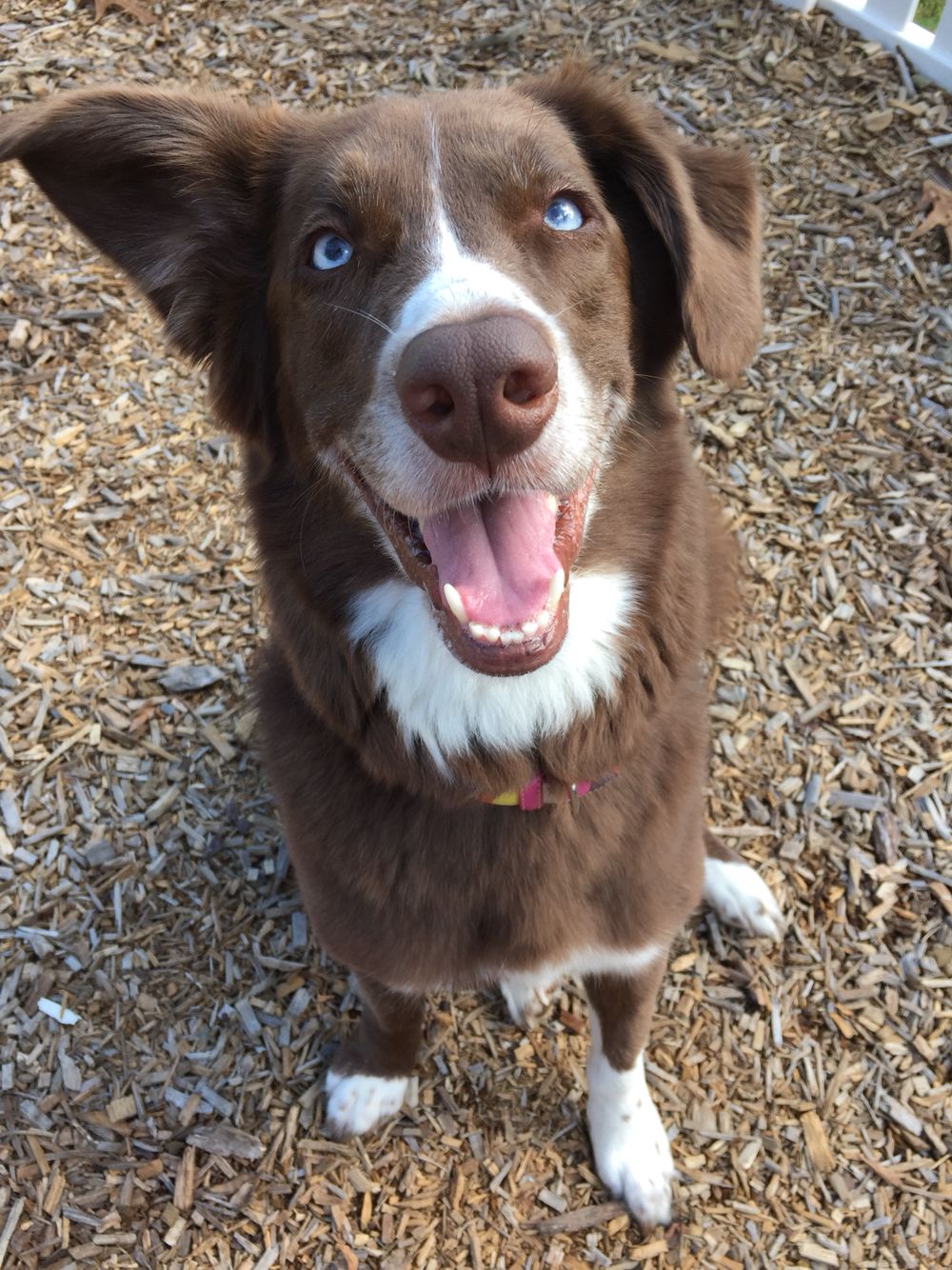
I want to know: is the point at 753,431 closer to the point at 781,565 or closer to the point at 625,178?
the point at 781,565

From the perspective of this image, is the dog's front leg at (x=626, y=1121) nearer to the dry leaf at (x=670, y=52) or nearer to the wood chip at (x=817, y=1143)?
the wood chip at (x=817, y=1143)

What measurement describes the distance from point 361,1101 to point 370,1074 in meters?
0.08

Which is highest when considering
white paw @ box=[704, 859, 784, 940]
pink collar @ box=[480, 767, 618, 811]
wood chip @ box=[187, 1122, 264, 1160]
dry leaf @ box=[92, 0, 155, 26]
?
dry leaf @ box=[92, 0, 155, 26]

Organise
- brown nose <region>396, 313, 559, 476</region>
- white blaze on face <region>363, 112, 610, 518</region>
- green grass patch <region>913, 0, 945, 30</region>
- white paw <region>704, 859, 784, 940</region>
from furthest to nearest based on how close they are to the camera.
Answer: green grass patch <region>913, 0, 945, 30</region>, white paw <region>704, 859, 784, 940</region>, white blaze on face <region>363, 112, 610, 518</region>, brown nose <region>396, 313, 559, 476</region>

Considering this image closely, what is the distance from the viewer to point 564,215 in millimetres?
1974

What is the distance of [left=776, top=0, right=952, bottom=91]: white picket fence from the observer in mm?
4324

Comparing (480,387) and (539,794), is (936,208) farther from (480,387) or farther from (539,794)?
(480,387)

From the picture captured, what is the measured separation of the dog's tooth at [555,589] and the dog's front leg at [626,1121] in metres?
1.09

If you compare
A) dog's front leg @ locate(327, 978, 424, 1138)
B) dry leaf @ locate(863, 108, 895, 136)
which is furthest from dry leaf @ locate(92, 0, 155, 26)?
dog's front leg @ locate(327, 978, 424, 1138)

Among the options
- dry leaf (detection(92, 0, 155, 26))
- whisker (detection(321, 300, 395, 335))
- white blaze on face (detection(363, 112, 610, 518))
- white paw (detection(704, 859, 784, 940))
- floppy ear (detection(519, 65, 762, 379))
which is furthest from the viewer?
dry leaf (detection(92, 0, 155, 26))

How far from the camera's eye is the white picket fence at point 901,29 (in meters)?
4.32

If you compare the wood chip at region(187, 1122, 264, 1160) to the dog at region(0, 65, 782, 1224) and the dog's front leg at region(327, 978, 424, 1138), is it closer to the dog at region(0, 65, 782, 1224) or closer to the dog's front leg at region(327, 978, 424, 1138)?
the dog's front leg at region(327, 978, 424, 1138)

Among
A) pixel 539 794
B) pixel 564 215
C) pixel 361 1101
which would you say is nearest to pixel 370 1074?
pixel 361 1101

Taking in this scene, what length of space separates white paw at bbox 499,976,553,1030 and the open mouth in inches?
51.8
